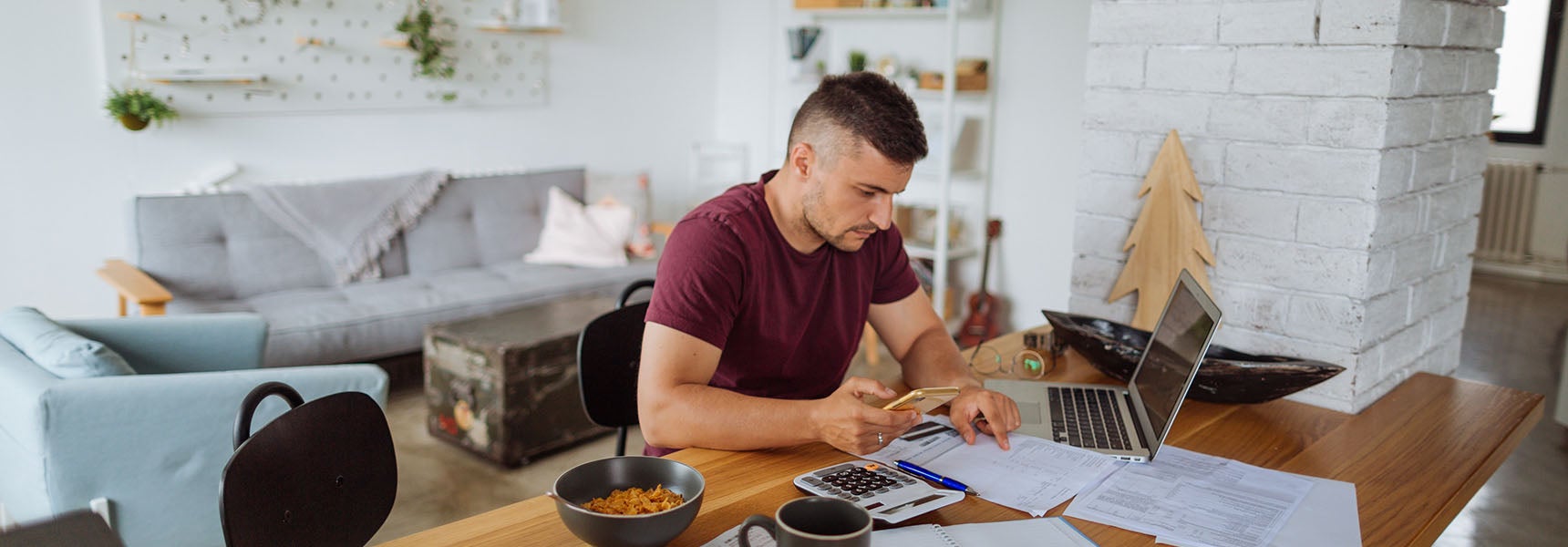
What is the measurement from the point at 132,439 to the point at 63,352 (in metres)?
0.23

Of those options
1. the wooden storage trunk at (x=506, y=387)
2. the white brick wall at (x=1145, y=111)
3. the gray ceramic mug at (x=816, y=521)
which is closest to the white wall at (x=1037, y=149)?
the wooden storage trunk at (x=506, y=387)

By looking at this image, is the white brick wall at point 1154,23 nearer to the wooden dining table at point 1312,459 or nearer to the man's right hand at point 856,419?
the wooden dining table at point 1312,459

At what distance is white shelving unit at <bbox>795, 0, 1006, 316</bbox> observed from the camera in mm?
4430

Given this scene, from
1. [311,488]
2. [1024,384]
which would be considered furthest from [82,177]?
[1024,384]

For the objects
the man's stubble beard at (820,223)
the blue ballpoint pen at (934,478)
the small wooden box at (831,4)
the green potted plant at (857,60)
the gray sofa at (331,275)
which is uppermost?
the small wooden box at (831,4)

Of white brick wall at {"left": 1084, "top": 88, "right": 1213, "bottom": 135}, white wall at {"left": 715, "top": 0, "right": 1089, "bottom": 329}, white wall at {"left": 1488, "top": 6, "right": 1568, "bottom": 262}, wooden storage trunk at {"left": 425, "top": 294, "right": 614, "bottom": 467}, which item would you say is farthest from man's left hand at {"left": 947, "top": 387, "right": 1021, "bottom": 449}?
white wall at {"left": 1488, "top": 6, "right": 1568, "bottom": 262}

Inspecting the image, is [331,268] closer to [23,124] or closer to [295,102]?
[295,102]

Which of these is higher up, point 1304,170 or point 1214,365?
point 1304,170

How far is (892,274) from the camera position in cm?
192

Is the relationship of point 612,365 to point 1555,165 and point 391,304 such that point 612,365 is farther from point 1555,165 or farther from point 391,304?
point 1555,165

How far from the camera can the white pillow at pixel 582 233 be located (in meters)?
4.43

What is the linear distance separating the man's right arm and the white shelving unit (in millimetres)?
2949

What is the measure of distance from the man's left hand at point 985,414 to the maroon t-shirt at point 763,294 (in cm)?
30

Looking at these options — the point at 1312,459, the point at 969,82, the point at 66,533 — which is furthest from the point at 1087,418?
the point at 969,82
